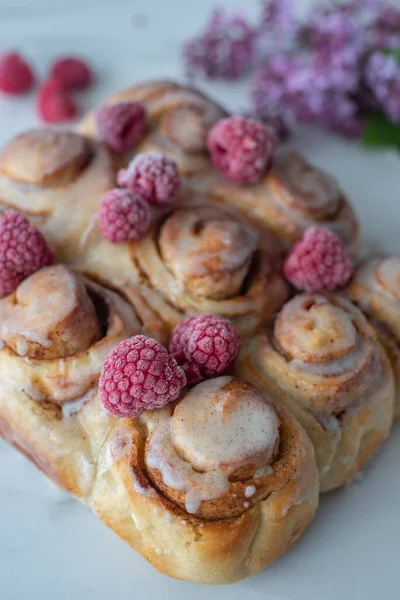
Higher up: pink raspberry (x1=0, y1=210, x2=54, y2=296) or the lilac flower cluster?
pink raspberry (x1=0, y1=210, x2=54, y2=296)

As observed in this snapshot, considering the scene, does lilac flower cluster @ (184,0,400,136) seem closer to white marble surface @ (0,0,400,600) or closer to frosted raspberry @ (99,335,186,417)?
white marble surface @ (0,0,400,600)

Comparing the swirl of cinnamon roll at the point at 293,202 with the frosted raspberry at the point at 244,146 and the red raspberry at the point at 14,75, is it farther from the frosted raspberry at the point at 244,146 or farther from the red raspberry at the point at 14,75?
the red raspberry at the point at 14,75

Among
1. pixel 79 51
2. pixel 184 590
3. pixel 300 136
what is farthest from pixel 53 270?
pixel 79 51

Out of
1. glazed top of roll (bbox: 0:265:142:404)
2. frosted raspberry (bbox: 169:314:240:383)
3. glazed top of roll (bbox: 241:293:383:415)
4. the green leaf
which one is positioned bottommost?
the green leaf

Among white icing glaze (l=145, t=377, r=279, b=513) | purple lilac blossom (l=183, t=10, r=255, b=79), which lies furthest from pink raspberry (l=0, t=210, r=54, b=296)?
purple lilac blossom (l=183, t=10, r=255, b=79)

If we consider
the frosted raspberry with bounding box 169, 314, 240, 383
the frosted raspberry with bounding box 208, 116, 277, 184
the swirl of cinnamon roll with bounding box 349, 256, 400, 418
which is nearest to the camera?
the frosted raspberry with bounding box 169, 314, 240, 383

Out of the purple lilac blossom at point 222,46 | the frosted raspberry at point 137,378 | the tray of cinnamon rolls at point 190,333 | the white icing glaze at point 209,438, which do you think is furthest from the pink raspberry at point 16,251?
the purple lilac blossom at point 222,46

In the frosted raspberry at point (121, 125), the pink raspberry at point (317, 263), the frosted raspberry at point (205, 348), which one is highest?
the frosted raspberry at point (121, 125)
